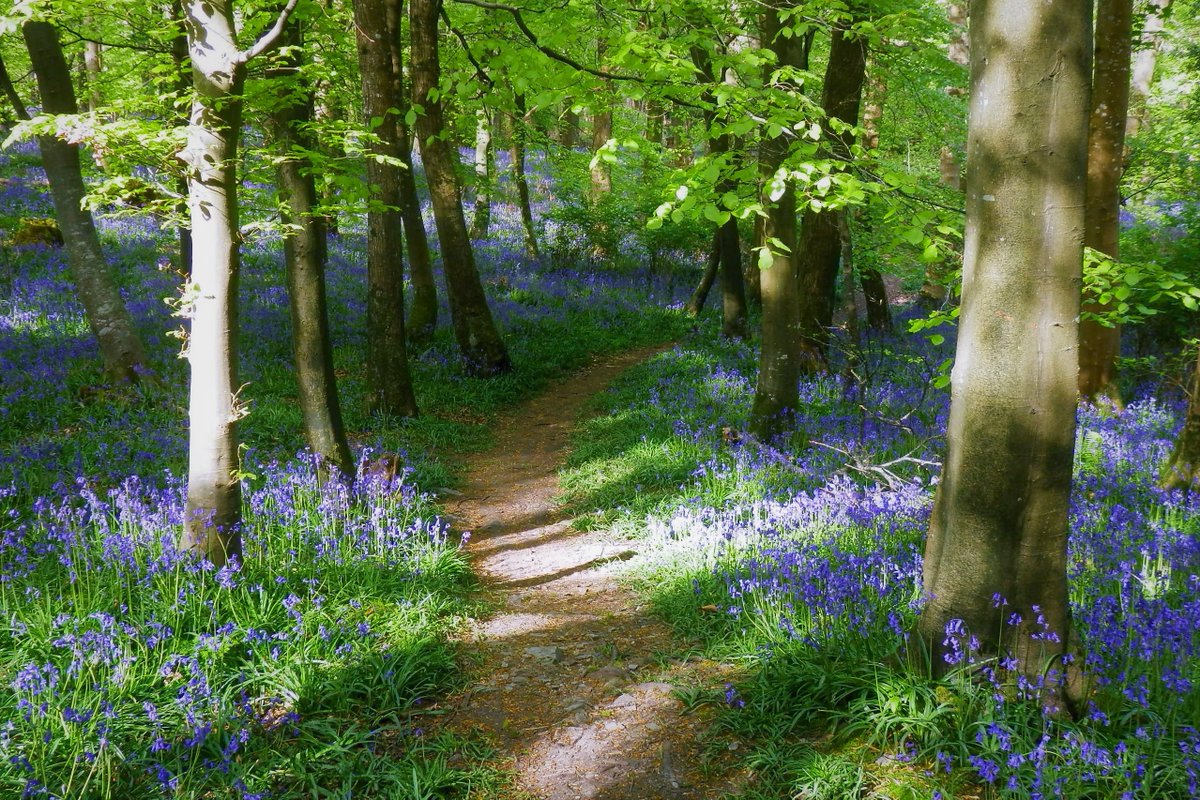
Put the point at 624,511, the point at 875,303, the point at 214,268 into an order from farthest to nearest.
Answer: the point at 875,303 → the point at 624,511 → the point at 214,268

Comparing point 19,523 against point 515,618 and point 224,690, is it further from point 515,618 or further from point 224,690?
point 515,618

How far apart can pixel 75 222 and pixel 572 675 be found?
326 inches

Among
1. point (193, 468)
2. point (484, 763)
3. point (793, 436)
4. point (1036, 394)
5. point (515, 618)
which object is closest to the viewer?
point (1036, 394)

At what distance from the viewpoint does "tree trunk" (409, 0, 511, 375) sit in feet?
34.2

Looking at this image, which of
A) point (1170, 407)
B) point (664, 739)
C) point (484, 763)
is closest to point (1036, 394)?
point (664, 739)

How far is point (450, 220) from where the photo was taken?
37.4ft

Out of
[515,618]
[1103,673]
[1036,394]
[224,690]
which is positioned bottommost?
[515,618]

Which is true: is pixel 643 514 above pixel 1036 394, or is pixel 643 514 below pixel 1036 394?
below

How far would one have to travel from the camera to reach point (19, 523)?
17.5ft

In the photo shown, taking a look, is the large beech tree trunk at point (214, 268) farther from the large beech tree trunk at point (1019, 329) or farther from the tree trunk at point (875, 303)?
the tree trunk at point (875, 303)

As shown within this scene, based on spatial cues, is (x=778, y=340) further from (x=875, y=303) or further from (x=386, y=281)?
(x=875, y=303)

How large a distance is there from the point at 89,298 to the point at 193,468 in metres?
6.04

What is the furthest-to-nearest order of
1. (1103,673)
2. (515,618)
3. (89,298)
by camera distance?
(89,298)
(515,618)
(1103,673)

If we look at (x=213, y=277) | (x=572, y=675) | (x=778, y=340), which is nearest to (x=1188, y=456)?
(x=778, y=340)
